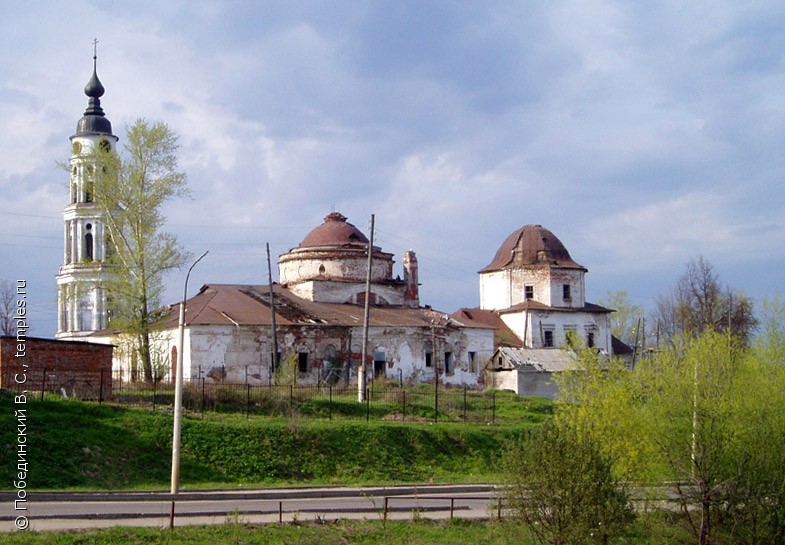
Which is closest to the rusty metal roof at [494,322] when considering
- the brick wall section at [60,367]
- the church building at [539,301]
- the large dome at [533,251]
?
the church building at [539,301]

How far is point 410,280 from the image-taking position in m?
57.1

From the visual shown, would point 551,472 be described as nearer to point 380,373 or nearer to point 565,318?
point 380,373

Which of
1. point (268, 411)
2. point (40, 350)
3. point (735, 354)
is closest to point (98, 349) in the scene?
point (40, 350)

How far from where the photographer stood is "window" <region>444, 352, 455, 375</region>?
51.7 metres

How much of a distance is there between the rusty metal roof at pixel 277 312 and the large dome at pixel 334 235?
152 inches

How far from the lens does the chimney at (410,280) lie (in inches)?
2211

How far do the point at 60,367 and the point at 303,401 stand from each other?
30.1ft

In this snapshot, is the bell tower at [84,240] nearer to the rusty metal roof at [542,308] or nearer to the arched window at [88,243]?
the arched window at [88,243]

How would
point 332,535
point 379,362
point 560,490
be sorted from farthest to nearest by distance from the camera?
point 379,362
point 332,535
point 560,490

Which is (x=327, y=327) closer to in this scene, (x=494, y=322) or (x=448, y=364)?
(x=448, y=364)

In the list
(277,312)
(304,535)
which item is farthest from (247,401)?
(304,535)

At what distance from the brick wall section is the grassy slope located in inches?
96.5

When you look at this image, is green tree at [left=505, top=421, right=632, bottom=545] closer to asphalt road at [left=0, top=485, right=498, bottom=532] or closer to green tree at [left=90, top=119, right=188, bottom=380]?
asphalt road at [left=0, top=485, right=498, bottom=532]

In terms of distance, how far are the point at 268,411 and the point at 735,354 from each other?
16742 millimetres
